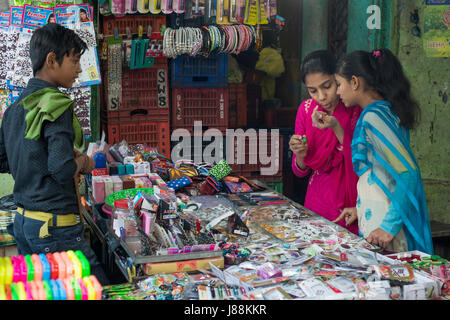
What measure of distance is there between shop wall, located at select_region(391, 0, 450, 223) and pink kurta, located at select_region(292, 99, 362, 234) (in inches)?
79.0

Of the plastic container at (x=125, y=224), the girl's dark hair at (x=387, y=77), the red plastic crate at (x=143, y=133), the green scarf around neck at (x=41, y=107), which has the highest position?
the girl's dark hair at (x=387, y=77)

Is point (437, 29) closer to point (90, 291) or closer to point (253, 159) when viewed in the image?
point (253, 159)

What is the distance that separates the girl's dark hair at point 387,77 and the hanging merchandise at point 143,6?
2.54 meters

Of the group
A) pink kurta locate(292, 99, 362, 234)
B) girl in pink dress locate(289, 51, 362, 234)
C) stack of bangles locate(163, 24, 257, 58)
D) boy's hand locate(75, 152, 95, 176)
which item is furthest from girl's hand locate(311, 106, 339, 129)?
stack of bangles locate(163, 24, 257, 58)

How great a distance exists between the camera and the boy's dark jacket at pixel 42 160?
2.31 metres

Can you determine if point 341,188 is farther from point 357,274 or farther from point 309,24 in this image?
point 309,24

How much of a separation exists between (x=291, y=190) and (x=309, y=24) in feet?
7.55

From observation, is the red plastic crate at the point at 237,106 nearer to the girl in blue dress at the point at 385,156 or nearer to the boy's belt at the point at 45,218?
the girl in blue dress at the point at 385,156

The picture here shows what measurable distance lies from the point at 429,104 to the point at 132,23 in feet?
10.4

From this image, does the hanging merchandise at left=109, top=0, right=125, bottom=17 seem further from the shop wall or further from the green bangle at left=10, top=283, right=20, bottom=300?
the green bangle at left=10, top=283, right=20, bottom=300

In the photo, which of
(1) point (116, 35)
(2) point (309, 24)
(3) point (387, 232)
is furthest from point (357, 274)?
(2) point (309, 24)

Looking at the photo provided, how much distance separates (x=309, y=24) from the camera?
678cm

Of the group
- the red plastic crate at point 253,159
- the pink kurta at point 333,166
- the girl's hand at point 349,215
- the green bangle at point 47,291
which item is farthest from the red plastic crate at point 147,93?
the green bangle at point 47,291

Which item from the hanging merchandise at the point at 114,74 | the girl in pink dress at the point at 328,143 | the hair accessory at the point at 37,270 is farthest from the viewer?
the hanging merchandise at the point at 114,74
